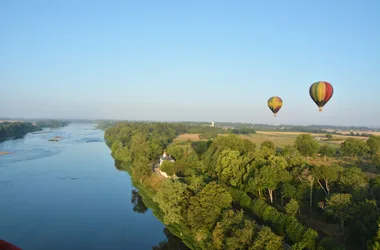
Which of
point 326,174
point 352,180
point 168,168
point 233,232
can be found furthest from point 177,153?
point 233,232

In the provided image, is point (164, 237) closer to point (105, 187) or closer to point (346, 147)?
point (105, 187)

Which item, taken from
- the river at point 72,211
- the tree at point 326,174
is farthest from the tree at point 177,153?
the tree at point 326,174

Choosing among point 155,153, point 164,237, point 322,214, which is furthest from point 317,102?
point 155,153

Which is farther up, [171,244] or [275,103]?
[275,103]

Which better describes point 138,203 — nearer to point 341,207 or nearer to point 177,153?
point 177,153

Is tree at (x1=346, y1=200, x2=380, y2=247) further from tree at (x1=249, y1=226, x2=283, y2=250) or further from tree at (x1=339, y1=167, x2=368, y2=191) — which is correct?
tree at (x1=339, y1=167, x2=368, y2=191)

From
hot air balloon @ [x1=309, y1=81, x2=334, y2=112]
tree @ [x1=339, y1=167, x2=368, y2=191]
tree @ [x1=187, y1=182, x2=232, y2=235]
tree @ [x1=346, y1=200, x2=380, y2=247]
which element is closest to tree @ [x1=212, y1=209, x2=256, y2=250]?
tree @ [x1=187, y1=182, x2=232, y2=235]

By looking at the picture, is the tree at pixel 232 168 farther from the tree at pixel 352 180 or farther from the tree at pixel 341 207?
the tree at pixel 341 207

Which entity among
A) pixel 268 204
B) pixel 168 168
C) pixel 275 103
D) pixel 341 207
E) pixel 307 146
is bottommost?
pixel 268 204
